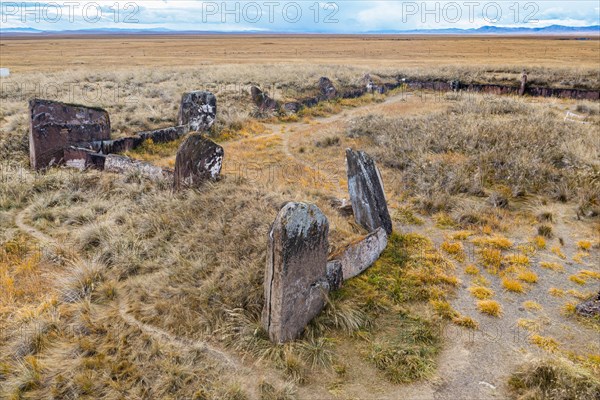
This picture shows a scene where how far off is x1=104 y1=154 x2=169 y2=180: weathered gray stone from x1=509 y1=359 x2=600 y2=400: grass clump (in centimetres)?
813

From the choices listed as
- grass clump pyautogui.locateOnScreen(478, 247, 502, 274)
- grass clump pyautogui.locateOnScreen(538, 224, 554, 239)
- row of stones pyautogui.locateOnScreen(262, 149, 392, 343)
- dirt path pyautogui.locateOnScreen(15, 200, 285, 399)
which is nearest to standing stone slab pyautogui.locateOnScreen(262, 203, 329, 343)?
row of stones pyautogui.locateOnScreen(262, 149, 392, 343)

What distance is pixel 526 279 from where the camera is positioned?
659 centimetres

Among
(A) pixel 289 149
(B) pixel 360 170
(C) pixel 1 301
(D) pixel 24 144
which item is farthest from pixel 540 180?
(D) pixel 24 144

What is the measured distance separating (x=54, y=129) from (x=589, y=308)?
484 inches

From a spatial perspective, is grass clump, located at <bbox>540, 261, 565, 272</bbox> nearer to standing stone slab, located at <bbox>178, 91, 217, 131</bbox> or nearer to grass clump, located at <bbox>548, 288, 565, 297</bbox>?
grass clump, located at <bbox>548, 288, 565, 297</bbox>

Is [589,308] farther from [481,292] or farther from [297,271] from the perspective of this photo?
[297,271]

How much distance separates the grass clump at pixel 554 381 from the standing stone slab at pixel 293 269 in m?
2.48

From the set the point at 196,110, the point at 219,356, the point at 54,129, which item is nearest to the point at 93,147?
the point at 54,129

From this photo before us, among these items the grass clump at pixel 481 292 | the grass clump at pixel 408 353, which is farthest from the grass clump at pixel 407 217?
the grass clump at pixel 408 353

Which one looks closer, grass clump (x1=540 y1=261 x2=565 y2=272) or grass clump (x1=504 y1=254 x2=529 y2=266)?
grass clump (x1=540 y1=261 x2=565 y2=272)

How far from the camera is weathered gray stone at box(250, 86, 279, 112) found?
2012 centimetres

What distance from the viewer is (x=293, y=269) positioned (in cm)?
487

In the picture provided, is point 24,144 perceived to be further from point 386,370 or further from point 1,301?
point 386,370

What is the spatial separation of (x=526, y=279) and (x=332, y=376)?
388 centimetres
